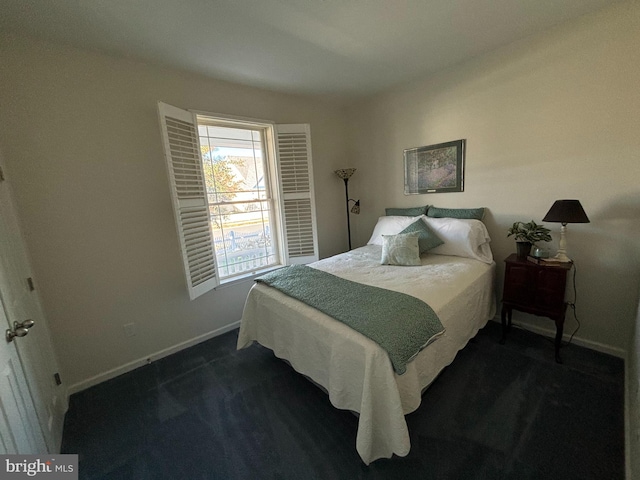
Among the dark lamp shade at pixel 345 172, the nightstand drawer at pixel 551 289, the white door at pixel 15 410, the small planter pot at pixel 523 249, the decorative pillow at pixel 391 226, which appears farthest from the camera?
the dark lamp shade at pixel 345 172

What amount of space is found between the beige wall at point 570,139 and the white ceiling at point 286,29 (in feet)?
0.64

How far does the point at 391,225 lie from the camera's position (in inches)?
114

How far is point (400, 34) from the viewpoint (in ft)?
6.27

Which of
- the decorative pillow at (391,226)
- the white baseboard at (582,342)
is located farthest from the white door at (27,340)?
the white baseboard at (582,342)

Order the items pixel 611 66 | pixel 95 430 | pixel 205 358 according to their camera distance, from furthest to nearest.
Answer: pixel 205 358
pixel 611 66
pixel 95 430

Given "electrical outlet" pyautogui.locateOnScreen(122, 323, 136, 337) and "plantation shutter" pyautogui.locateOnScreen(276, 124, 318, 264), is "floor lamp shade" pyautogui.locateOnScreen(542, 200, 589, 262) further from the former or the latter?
"electrical outlet" pyautogui.locateOnScreen(122, 323, 136, 337)

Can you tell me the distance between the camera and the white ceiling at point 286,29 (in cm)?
154

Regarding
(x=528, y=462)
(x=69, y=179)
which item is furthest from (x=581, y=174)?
(x=69, y=179)

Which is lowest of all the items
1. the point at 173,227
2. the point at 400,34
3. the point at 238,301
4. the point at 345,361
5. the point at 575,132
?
the point at 238,301

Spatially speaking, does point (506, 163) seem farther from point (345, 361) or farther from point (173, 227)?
point (173, 227)

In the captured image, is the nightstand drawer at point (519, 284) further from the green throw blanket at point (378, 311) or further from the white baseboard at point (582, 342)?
the green throw blanket at point (378, 311)

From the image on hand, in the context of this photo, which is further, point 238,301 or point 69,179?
point 238,301

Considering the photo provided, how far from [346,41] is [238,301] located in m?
2.65

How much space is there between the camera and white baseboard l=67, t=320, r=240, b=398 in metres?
1.99
